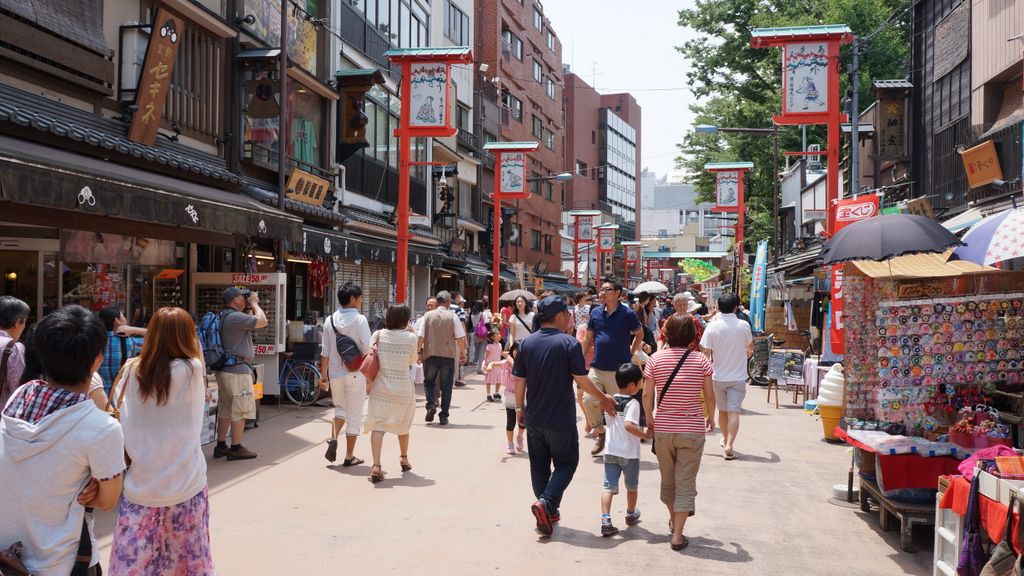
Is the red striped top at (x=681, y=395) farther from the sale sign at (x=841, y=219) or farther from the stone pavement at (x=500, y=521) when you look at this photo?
Result: the sale sign at (x=841, y=219)

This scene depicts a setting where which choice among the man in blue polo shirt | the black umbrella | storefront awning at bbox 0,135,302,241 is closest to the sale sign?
the man in blue polo shirt

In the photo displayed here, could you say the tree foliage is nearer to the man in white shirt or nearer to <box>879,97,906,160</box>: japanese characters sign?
<box>879,97,906,160</box>: japanese characters sign

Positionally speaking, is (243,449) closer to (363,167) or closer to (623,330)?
(623,330)

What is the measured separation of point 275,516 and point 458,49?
11.4 metres

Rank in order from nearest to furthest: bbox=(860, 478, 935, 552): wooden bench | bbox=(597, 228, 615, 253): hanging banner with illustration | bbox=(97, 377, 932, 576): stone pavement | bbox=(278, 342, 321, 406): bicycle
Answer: bbox=(97, 377, 932, 576): stone pavement → bbox=(860, 478, 935, 552): wooden bench → bbox=(278, 342, 321, 406): bicycle → bbox=(597, 228, 615, 253): hanging banner with illustration

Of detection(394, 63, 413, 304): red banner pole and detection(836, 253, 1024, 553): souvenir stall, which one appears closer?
detection(836, 253, 1024, 553): souvenir stall

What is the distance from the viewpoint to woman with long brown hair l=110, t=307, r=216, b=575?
3.90m

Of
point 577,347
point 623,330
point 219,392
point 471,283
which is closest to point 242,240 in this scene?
point 219,392

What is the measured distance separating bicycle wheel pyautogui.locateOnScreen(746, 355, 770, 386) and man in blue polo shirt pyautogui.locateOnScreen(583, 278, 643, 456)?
9.70 metres

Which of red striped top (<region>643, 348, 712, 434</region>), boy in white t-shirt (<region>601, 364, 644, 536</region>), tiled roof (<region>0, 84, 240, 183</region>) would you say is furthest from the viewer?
tiled roof (<region>0, 84, 240, 183</region>)

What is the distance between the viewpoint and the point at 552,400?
6352mm

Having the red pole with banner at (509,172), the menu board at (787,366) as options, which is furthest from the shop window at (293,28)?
the menu board at (787,366)

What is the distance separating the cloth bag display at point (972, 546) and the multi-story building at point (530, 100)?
1380 inches

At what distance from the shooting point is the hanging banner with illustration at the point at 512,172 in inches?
1096
